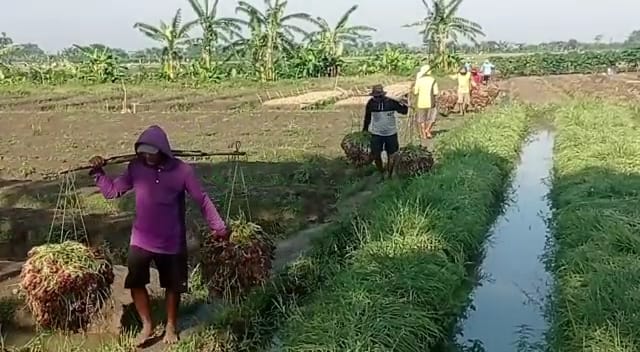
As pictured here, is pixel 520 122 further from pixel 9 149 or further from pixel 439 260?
pixel 439 260

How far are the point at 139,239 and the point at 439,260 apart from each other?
273 centimetres

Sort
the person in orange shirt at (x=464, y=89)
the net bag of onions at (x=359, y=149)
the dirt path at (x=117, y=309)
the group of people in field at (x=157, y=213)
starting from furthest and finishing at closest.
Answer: the person in orange shirt at (x=464, y=89), the net bag of onions at (x=359, y=149), the dirt path at (x=117, y=309), the group of people in field at (x=157, y=213)

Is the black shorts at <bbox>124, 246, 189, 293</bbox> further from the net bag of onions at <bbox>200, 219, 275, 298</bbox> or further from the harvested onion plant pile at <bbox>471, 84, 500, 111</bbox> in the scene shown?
the harvested onion plant pile at <bbox>471, 84, 500, 111</bbox>

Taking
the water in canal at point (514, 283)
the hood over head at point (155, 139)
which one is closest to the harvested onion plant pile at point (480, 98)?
the water in canal at point (514, 283)

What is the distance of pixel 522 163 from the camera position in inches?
569

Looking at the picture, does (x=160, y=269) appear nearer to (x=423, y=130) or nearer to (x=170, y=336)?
(x=170, y=336)

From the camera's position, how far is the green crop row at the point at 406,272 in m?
5.00

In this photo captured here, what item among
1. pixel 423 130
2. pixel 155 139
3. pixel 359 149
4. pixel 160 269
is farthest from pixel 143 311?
pixel 423 130

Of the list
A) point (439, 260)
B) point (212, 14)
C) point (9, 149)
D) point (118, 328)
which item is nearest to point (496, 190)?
point (439, 260)

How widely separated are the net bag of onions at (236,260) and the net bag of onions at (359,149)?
631 cm

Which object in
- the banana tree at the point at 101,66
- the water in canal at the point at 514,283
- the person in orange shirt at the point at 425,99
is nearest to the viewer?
the water in canal at the point at 514,283

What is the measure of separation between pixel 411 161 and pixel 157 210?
20.1ft

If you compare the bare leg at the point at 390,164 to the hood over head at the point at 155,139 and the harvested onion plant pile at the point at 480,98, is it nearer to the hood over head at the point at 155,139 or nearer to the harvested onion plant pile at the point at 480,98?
the hood over head at the point at 155,139

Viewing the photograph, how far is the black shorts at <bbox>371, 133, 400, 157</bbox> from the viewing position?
11.0m
